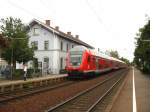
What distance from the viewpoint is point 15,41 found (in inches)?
1407

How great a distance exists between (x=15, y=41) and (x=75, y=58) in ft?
25.4

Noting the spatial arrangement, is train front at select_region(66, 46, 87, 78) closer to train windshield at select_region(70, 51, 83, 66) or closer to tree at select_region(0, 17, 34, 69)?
train windshield at select_region(70, 51, 83, 66)

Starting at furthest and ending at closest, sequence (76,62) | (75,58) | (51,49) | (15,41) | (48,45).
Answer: (48,45)
(51,49)
(15,41)
(75,58)
(76,62)

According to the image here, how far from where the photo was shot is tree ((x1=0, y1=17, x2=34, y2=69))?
117 ft

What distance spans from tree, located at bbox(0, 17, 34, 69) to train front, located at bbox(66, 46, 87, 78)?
617 centimetres

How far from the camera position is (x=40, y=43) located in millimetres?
53969

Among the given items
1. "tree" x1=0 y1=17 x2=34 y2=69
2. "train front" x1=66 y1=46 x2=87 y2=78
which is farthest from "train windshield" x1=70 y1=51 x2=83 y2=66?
"tree" x1=0 y1=17 x2=34 y2=69

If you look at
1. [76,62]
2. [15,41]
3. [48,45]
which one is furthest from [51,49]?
[76,62]

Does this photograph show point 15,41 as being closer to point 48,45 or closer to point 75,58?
point 75,58

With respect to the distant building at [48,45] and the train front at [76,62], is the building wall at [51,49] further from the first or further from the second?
the train front at [76,62]

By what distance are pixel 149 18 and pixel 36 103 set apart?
122ft

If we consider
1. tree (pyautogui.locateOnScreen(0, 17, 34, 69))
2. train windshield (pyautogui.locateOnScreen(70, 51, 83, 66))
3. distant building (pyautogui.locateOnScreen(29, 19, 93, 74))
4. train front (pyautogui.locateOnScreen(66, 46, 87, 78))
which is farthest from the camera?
distant building (pyautogui.locateOnScreen(29, 19, 93, 74))

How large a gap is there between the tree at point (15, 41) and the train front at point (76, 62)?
6166 millimetres

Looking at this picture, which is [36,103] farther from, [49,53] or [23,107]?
[49,53]
